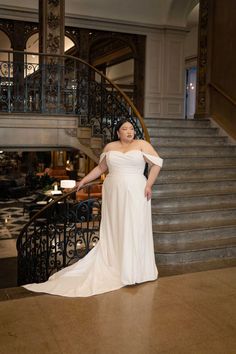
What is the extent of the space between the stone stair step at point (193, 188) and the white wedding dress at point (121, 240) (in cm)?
174

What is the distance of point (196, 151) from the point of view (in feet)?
22.5

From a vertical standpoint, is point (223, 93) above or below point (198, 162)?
above

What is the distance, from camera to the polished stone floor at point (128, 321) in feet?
9.10

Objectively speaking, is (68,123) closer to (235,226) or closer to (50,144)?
(50,144)

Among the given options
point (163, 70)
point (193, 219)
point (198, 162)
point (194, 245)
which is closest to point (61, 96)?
point (198, 162)

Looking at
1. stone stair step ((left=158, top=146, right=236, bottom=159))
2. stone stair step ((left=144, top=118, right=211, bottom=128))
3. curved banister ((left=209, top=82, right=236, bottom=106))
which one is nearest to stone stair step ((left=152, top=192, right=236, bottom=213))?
stone stair step ((left=158, top=146, right=236, bottom=159))

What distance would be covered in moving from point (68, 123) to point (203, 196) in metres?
2.62

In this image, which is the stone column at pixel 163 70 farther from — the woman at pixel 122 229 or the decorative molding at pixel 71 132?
the woman at pixel 122 229

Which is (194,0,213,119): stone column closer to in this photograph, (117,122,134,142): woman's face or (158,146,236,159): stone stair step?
(158,146,236,159): stone stair step

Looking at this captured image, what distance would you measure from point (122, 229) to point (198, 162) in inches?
123

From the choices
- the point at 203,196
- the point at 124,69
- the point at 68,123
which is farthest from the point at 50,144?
the point at 124,69

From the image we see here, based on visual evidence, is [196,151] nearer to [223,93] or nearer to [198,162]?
[198,162]

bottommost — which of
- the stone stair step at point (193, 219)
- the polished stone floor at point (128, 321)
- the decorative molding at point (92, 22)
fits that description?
the polished stone floor at point (128, 321)

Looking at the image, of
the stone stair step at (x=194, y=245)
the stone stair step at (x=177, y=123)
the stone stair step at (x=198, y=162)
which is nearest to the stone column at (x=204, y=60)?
the stone stair step at (x=177, y=123)
